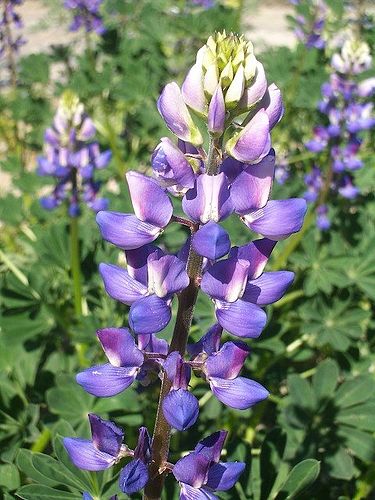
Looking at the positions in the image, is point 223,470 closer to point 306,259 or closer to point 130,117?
point 306,259

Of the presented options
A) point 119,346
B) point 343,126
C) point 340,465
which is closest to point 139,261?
point 119,346

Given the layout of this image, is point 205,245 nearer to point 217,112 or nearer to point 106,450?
point 217,112

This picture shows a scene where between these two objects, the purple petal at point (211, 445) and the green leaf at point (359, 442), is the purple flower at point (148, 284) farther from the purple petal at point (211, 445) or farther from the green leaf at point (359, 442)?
the green leaf at point (359, 442)

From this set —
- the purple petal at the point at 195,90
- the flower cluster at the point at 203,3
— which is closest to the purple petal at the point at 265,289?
the purple petal at the point at 195,90

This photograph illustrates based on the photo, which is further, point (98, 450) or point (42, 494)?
point (42, 494)

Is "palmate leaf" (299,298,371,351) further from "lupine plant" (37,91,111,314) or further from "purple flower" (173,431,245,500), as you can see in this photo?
"purple flower" (173,431,245,500)

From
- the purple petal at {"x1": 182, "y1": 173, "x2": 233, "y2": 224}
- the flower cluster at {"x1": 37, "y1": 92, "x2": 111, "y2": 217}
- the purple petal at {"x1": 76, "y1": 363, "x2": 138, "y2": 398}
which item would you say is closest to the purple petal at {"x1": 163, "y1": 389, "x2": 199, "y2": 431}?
the purple petal at {"x1": 76, "y1": 363, "x2": 138, "y2": 398}
